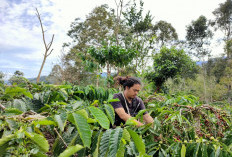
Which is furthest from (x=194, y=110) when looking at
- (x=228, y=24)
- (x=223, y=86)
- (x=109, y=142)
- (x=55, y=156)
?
(x=228, y=24)

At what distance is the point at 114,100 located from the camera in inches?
32.1

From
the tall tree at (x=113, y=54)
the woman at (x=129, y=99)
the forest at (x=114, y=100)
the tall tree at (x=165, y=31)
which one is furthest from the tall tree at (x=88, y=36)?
the woman at (x=129, y=99)

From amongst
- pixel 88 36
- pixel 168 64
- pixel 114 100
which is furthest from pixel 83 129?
pixel 88 36

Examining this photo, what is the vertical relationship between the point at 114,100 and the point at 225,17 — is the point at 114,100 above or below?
below

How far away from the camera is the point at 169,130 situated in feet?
3.18

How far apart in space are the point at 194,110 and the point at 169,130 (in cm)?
18

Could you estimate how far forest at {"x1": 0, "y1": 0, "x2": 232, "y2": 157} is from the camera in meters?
0.55

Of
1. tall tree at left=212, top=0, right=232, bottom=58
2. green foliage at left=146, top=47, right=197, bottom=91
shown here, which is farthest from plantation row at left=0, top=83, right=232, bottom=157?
tall tree at left=212, top=0, right=232, bottom=58

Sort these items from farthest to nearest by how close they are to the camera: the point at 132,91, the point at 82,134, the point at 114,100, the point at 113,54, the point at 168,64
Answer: the point at 168,64, the point at 113,54, the point at 132,91, the point at 114,100, the point at 82,134

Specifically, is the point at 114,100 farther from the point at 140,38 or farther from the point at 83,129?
the point at 140,38

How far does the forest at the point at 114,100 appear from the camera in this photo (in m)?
0.55

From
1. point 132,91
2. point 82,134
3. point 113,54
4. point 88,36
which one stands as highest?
point 88,36

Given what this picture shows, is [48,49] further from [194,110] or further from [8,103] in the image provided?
[194,110]

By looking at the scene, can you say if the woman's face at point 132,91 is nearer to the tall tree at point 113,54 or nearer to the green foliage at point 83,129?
the green foliage at point 83,129
